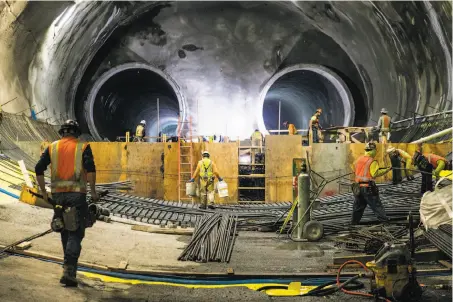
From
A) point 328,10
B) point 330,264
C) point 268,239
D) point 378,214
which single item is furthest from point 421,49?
point 330,264

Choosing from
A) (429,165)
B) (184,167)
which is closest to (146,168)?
(184,167)

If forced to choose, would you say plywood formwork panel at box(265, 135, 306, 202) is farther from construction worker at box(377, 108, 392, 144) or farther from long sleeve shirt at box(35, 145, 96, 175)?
long sleeve shirt at box(35, 145, 96, 175)

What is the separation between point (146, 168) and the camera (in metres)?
12.4

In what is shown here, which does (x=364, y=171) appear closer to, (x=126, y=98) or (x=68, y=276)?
(x=68, y=276)

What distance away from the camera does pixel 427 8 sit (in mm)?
9875

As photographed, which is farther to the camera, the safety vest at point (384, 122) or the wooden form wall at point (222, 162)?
the safety vest at point (384, 122)

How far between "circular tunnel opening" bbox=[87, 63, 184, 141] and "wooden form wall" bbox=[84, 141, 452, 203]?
1988mm

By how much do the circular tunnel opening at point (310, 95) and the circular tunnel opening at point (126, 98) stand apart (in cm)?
409

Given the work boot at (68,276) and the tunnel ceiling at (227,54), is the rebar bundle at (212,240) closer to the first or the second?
the work boot at (68,276)

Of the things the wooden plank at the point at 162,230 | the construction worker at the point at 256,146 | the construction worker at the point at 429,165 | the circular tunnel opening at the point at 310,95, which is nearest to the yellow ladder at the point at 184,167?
the construction worker at the point at 256,146

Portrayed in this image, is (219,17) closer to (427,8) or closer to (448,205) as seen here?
(427,8)

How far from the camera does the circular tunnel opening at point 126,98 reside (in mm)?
16047

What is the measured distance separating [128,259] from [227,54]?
11648 mm

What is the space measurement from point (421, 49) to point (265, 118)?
14.3 metres
